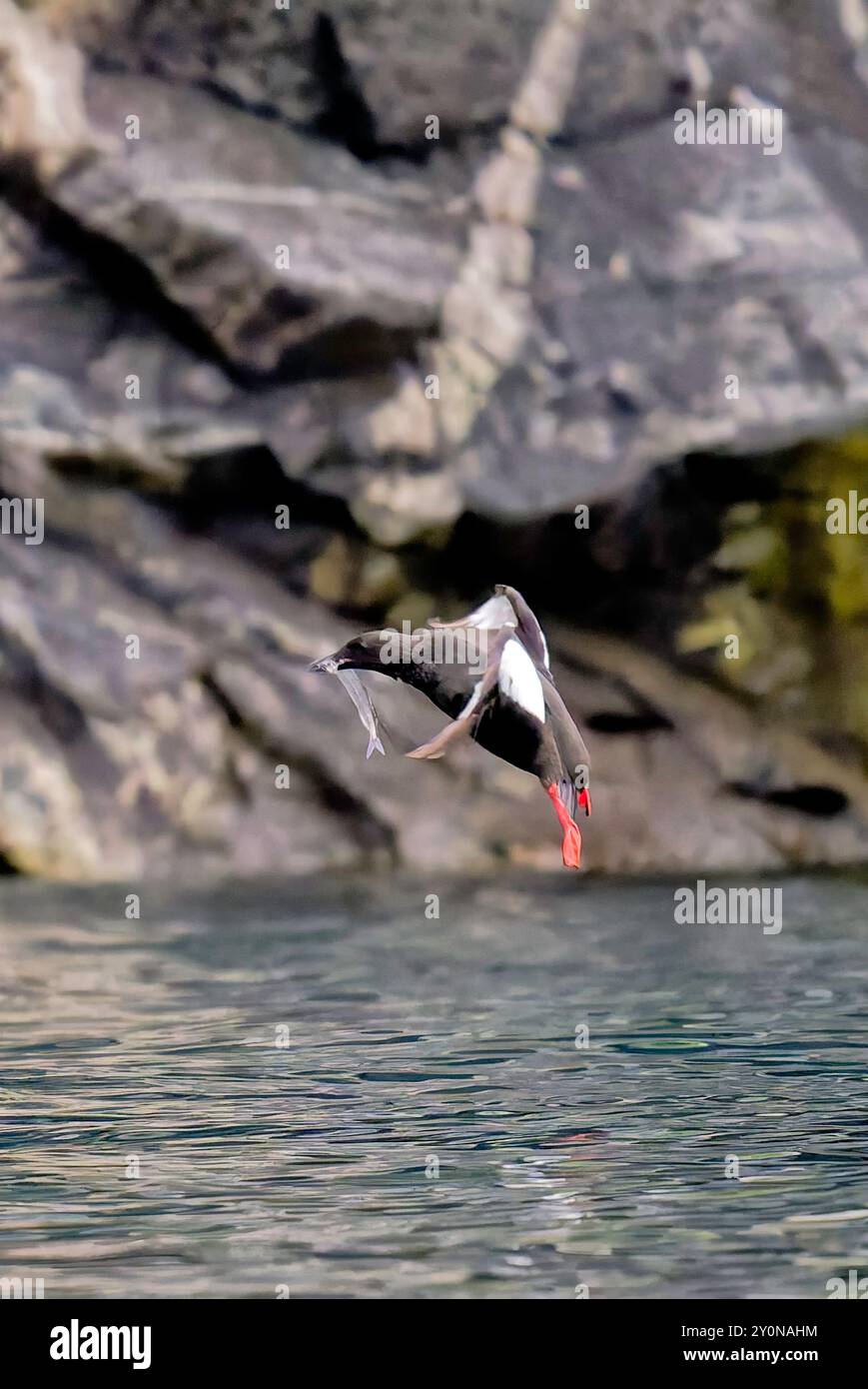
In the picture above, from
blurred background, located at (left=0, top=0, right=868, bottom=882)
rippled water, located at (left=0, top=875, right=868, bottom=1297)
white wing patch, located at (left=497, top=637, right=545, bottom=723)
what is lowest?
rippled water, located at (left=0, top=875, right=868, bottom=1297)

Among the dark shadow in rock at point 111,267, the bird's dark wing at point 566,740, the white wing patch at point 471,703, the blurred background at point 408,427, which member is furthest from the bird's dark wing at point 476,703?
the dark shadow in rock at point 111,267

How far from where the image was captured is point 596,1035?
801cm

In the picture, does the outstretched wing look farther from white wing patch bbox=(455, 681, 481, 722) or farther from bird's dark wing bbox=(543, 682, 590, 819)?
white wing patch bbox=(455, 681, 481, 722)

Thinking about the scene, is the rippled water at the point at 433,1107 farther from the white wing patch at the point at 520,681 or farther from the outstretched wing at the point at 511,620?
the outstretched wing at the point at 511,620

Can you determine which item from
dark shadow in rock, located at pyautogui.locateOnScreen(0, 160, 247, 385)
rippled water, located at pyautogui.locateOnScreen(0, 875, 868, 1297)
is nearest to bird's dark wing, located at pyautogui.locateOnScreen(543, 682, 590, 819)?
rippled water, located at pyautogui.locateOnScreen(0, 875, 868, 1297)

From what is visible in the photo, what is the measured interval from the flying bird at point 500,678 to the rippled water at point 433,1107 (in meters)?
0.98

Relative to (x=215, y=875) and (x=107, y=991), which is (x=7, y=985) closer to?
(x=107, y=991)

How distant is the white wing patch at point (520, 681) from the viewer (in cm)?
650

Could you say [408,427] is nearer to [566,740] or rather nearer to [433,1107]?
[566,740]

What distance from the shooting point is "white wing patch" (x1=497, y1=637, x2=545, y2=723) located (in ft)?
21.3

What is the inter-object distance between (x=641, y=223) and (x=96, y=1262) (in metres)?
10.7

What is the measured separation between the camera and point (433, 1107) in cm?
664
